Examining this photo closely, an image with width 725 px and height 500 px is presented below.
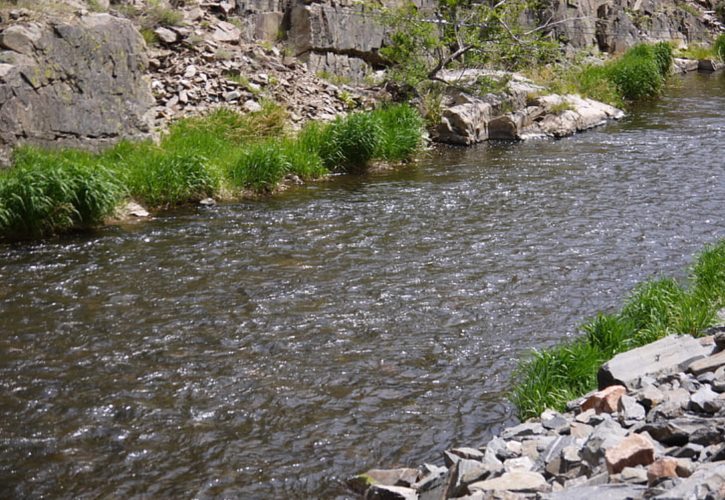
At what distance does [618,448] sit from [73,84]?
1539cm

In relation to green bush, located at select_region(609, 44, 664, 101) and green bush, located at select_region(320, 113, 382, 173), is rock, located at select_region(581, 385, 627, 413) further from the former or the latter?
green bush, located at select_region(609, 44, 664, 101)

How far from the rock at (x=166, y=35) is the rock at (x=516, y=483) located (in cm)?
1883

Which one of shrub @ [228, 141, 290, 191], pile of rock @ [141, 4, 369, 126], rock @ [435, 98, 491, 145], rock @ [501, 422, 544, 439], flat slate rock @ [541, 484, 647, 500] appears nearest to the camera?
flat slate rock @ [541, 484, 647, 500]

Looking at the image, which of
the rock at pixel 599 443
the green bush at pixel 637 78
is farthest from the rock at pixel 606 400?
the green bush at pixel 637 78

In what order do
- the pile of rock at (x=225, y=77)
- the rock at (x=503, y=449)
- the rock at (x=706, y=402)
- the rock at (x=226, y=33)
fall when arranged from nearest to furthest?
the rock at (x=706, y=402) < the rock at (x=503, y=449) < the pile of rock at (x=225, y=77) < the rock at (x=226, y=33)

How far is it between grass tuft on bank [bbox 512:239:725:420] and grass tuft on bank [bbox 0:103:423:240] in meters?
8.88

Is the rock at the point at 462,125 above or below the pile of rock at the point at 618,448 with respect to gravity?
above

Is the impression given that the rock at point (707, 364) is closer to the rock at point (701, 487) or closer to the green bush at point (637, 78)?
the rock at point (701, 487)

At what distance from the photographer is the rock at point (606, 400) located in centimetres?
718

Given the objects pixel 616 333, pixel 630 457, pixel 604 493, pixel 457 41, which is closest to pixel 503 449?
pixel 630 457

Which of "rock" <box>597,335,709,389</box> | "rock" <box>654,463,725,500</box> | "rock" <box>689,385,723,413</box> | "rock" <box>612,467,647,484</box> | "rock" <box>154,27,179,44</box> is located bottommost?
"rock" <box>597,335,709,389</box>

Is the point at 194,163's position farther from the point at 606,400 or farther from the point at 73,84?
the point at 606,400

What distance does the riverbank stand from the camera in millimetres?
5332

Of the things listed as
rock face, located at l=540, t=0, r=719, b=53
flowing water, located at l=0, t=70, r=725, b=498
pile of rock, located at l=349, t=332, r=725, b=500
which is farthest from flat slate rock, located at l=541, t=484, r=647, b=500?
rock face, located at l=540, t=0, r=719, b=53
